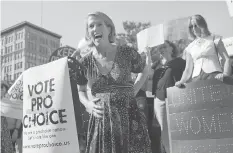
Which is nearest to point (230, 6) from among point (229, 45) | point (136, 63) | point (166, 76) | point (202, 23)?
point (202, 23)

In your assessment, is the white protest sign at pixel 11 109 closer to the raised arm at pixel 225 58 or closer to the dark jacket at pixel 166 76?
the dark jacket at pixel 166 76

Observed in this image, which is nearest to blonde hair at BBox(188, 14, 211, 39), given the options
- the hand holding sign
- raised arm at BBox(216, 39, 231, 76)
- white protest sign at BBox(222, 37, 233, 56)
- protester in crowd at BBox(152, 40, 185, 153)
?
raised arm at BBox(216, 39, 231, 76)

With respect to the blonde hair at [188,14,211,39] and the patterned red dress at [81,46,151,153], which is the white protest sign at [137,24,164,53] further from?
the patterned red dress at [81,46,151,153]

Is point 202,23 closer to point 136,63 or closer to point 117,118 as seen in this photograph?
point 136,63

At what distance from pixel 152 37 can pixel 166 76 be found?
23.8 inches

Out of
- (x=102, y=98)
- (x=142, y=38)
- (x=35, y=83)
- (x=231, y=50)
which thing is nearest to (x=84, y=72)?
(x=102, y=98)

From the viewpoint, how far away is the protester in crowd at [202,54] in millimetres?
4395

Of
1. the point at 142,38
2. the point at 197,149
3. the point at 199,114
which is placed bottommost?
the point at 197,149

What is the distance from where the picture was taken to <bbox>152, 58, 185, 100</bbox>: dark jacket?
5.02 meters

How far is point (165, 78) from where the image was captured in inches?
200

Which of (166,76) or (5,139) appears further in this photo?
(5,139)

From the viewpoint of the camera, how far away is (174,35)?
5.51 meters

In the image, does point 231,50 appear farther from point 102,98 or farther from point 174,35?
point 102,98

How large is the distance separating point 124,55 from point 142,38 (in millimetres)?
2664
